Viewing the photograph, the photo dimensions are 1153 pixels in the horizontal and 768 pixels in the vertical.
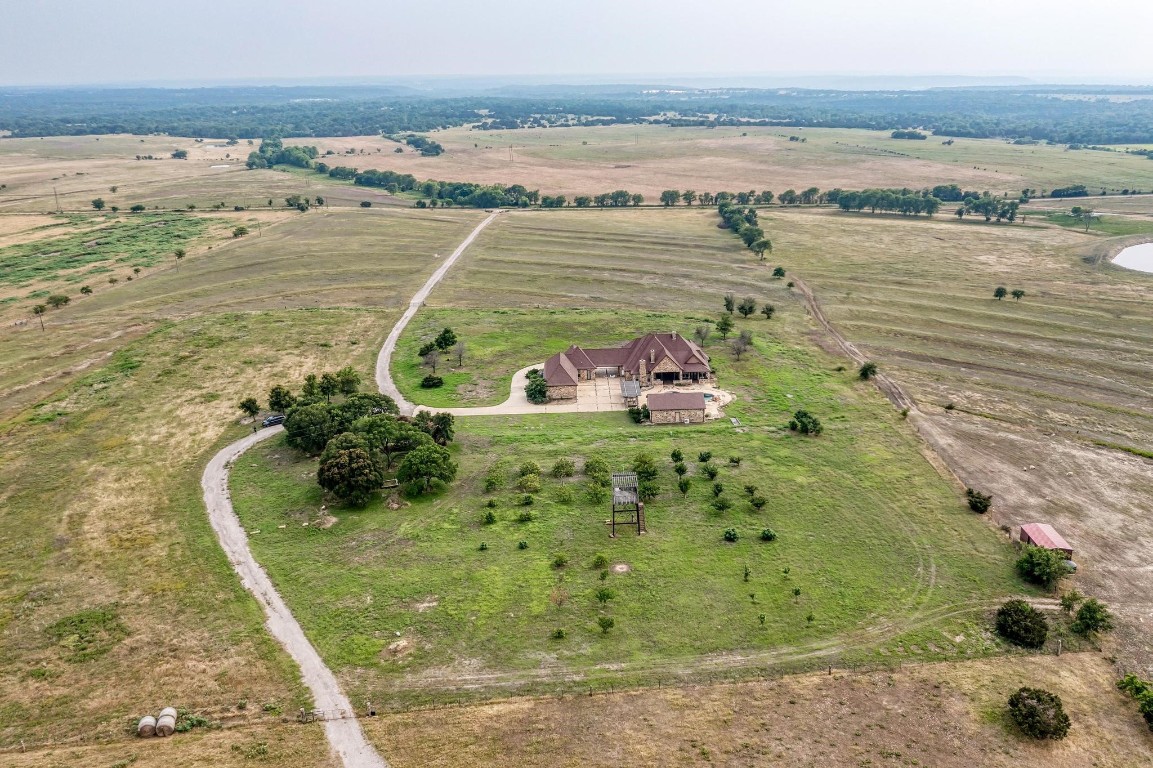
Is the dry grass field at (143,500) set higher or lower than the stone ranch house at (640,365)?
lower

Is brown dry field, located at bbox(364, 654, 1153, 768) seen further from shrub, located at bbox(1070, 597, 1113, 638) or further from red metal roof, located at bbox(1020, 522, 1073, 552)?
red metal roof, located at bbox(1020, 522, 1073, 552)

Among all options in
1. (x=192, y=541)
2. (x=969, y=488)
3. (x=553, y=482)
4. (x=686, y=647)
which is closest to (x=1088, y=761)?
(x=686, y=647)

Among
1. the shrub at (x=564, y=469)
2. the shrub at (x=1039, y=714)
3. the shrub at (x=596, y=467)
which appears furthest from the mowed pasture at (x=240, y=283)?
the shrub at (x=1039, y=714)

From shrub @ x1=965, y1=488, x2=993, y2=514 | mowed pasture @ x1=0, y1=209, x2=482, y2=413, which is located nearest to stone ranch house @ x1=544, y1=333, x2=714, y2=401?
shrub @ x1=965, y1=488, x2=993, y2=514

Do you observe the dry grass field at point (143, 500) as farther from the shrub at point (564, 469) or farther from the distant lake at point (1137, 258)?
the distant lake at point (1137, 258)

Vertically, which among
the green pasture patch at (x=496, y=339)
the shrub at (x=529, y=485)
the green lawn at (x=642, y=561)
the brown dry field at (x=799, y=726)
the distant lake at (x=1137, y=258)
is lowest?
the brown dry field at (x=799, y=726)

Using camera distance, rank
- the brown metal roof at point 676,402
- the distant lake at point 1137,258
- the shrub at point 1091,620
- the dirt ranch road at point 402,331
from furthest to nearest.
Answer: the distant lake at point 1137,258 → the dirt ranch road at point 402,331 → the brown metal roof at point 676,402 → the shrub at point 1091,620
